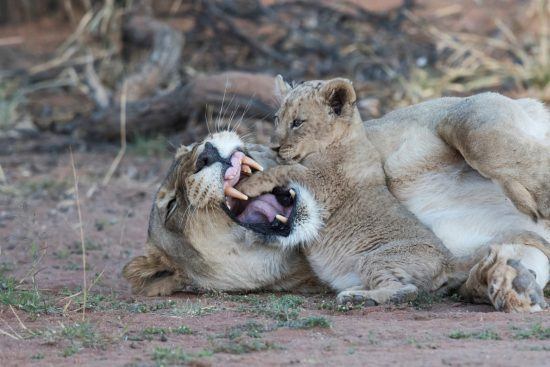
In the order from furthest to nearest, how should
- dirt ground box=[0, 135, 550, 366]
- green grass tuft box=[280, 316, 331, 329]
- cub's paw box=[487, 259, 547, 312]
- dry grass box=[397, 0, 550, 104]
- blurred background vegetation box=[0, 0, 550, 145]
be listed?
1. blurred background vegetation box=[0, 0, 550, 145]
2. dry grass box=[397, 0, 550, 104]
3. cub's paw box=[487, 259, 547, 312]
4. green grass tuft box=[280, 316, 331, 329]
5. dirt ground box=[0, 135, 550, 366]

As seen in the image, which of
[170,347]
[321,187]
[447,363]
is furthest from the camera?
[321,187]

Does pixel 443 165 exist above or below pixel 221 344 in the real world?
above

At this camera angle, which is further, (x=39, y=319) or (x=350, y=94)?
(x=350, y=94)

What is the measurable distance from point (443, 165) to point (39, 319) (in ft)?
6.59

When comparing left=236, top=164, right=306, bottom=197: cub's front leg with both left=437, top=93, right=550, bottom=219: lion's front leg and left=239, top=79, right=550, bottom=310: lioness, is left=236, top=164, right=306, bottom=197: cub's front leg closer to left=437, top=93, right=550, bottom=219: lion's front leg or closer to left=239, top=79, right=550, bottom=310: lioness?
left=239, top=79, right=550, bottom=310: lioness

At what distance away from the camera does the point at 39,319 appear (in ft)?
14.7

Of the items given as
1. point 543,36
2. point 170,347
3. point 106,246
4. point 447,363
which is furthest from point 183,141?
point 447,363

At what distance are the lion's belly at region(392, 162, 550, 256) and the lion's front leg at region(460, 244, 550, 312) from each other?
0.25 meters

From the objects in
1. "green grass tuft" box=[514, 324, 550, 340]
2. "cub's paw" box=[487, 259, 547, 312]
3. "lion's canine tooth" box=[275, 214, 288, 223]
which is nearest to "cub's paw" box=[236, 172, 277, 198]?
"lion's canine tooth" box=[275, 214, 288, 223]

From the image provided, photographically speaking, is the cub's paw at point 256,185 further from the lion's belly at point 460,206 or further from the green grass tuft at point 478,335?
the green grass tuft at point 478,335

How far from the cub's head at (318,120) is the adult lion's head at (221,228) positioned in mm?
153

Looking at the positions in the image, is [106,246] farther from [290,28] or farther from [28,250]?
[290,28]

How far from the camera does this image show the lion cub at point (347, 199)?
462 cm

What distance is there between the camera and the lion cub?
462cm
